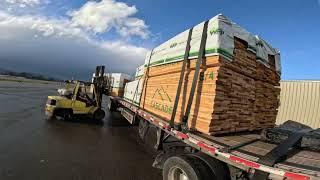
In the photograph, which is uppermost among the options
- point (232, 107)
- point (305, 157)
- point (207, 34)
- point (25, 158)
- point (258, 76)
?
point (207, 34)

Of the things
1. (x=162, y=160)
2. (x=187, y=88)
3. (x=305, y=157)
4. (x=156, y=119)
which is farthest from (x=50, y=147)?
(x=305, y=157)

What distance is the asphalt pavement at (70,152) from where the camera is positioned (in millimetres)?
6332

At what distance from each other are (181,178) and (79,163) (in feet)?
10.2

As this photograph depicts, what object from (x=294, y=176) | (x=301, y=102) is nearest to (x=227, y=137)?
(x=294, y=176)

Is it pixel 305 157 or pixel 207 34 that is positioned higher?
pixel 207 34

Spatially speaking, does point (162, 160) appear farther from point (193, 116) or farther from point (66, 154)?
point (66, 154)

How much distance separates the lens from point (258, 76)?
21.1ft

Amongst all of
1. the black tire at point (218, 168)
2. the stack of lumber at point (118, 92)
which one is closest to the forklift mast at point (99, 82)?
the stack of lumber at point (118, 92)

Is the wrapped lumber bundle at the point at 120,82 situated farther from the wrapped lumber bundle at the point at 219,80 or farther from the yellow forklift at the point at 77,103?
the wrapped lumber bundle at the point at 219,80

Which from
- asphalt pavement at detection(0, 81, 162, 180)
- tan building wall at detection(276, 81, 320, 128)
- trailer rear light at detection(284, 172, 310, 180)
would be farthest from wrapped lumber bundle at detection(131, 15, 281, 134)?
tan building wall at detection(276, 81, 320, 128)

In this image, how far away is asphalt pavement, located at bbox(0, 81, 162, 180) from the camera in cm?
633

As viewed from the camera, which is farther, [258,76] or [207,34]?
[258,76]

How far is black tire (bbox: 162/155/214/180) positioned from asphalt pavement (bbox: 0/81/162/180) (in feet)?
5.17

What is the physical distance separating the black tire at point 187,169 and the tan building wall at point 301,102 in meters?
14.3
